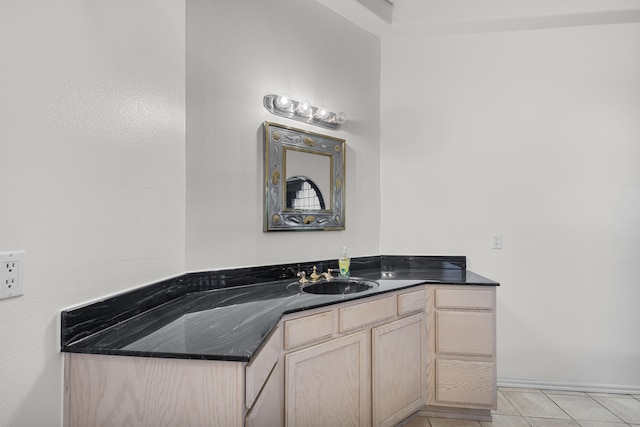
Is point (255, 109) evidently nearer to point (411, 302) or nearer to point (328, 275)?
point (328, 275)

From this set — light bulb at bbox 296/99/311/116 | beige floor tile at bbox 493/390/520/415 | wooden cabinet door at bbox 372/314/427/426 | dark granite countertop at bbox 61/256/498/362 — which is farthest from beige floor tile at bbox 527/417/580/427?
light bulb at bbox 296/99/311/116

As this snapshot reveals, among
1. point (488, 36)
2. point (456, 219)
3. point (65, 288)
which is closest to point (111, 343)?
point (65, 288)

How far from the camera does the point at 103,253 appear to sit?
129 centimetres

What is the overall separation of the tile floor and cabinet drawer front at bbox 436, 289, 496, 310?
0.69 m

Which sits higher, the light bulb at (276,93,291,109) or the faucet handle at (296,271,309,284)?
the light bulb at (276,93,291,109)

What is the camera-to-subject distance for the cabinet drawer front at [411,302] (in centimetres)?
212

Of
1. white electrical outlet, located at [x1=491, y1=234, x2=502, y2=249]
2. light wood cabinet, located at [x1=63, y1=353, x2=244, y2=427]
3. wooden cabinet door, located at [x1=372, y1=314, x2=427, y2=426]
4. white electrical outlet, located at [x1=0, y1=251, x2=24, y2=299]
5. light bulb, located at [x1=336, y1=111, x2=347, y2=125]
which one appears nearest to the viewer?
white electrical outlet, located at [x1=0, y1=251, x2=24, y2=299]

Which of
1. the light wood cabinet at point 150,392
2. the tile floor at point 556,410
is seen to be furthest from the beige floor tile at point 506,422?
the light wood cabinet at point 150,392

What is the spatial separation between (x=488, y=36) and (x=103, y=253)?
2.88m

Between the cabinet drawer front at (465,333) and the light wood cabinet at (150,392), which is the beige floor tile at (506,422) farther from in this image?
the light wood cabinet at (150,392)

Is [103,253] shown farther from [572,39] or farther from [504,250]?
[572,39]

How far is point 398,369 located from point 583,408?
1330 mm

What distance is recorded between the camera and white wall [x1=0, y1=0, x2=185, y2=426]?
961mm

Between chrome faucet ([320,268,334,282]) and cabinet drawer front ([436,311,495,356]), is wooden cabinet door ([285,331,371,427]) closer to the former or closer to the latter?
chrome faucet ([320,268,334,282])
